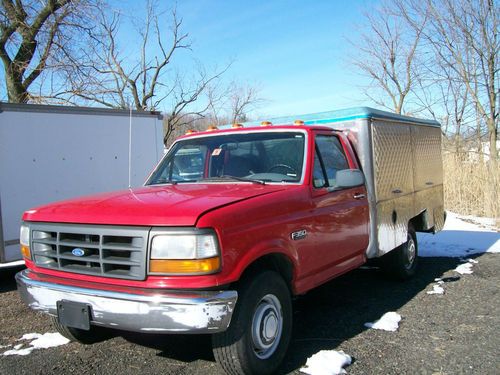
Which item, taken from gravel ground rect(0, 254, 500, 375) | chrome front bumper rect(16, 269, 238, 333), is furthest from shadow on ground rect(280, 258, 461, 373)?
chrome front bumper rect(16, 269, 238, 333)

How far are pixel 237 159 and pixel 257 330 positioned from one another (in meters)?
1.72

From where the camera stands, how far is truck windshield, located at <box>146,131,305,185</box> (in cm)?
416

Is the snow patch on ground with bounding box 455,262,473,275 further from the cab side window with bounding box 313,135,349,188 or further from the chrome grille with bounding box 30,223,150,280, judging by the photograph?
the chrome grille with bounding box 30,223,150,280

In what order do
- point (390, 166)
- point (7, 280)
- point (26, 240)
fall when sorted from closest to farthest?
point (26, 240), point (390, 166), point (7, 280)

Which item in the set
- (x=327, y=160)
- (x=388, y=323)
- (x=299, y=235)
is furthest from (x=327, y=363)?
(x=327, y=160)

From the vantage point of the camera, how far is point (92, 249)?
3.26 meters

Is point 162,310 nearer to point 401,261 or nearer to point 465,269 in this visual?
point 401,261

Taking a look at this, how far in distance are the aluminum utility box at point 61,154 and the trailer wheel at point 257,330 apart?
4240 mm

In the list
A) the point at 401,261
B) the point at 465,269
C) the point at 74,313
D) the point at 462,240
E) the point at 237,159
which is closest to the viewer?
the point at 74,313

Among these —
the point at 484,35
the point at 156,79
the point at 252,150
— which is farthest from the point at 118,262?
the point at 156,79

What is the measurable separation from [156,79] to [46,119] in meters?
19.5

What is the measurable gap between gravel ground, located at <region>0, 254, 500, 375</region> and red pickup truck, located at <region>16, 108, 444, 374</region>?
416 millimetres

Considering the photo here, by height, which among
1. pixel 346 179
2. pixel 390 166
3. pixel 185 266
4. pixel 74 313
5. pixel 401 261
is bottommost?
pixel 401 261

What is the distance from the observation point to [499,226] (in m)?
10.4
